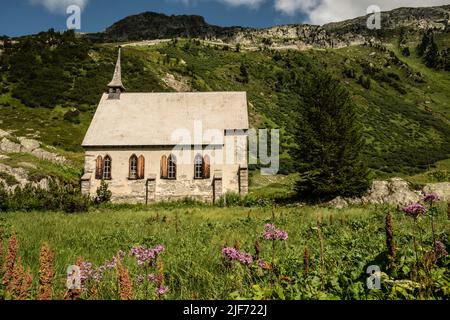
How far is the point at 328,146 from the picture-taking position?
29.0 m

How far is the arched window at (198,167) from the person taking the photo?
36156mm

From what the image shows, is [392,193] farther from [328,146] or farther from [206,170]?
[206,170]

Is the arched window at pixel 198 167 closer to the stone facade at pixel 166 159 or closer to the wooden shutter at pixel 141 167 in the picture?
the stone facade at pixel 166 159

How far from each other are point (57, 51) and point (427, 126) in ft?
288

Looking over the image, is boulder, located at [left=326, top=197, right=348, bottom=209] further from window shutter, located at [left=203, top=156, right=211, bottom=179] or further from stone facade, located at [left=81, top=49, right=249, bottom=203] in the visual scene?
window shutter, located at [left=203, top=156, right=211, bottom=179]

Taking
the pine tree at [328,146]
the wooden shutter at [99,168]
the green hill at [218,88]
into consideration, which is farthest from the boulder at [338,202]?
the wooden shutter at [99,168]

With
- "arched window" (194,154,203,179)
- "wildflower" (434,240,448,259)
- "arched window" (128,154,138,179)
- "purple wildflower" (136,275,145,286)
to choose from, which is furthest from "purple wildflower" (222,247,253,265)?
"arched window" (128,154,138,179)

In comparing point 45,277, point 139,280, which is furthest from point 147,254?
point 45,277

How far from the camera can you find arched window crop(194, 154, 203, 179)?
3616 cm

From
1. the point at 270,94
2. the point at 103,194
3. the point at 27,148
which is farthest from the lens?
the point at 270,94

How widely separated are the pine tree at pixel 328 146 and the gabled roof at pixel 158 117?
8.05 meters

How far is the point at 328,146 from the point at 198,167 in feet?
41.7

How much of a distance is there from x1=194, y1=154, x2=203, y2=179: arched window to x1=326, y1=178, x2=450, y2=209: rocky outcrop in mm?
12612

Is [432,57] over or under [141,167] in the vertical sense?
over
